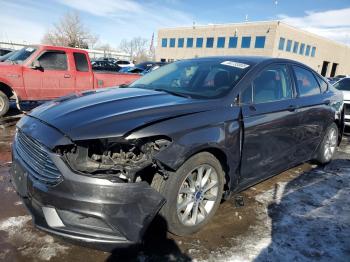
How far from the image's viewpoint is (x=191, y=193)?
306cm

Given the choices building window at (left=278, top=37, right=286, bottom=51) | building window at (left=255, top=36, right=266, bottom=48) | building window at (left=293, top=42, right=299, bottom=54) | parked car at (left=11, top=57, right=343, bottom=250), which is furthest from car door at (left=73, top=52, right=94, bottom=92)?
building window at (left=293, top=42, right=299, bottom=54)

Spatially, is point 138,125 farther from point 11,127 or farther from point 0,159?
point 11,127

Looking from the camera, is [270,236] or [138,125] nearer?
[138,125]

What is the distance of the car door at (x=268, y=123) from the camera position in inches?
138

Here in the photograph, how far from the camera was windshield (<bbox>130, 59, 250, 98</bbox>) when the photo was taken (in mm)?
3559

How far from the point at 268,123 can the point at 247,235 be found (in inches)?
49.7

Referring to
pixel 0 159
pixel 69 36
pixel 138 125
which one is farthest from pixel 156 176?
pixel 69 36

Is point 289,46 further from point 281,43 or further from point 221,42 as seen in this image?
point 221,42

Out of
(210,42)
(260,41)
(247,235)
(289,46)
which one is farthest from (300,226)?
(210,42)

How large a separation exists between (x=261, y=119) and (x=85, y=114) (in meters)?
1.92

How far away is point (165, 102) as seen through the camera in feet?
10.3

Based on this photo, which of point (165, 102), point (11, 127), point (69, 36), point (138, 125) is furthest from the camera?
point (69, 36)

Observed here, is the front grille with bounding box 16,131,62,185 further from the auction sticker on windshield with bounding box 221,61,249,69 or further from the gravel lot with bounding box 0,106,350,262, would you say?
the auction sticker on windshield with bounding box 221,61,249,69

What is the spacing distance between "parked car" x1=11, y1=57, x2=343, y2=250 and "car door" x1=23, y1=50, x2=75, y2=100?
5.06m
